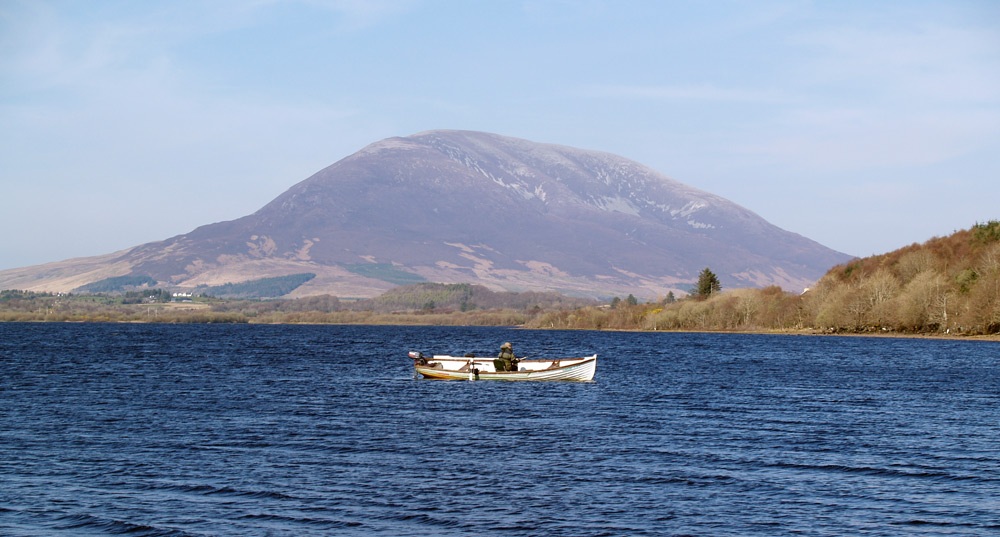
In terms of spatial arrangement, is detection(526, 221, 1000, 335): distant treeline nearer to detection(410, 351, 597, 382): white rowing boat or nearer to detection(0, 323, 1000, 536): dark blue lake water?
detection(0, 323, 1000, 536): dark blue lake water

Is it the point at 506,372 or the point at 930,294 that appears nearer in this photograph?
the point at 506,372

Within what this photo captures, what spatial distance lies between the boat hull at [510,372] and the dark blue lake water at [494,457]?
1747 mm

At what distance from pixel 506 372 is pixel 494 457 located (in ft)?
126

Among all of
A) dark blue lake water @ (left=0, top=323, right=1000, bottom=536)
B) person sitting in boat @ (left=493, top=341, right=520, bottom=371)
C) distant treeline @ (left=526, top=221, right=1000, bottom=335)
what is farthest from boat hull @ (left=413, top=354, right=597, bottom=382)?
distant treeline @ (left=526, top=221, right=1000, bottom=335)

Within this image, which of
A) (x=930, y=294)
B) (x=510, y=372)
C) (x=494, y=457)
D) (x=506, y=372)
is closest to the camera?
(x=494, y=457)

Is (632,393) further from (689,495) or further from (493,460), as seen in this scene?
(689,495)

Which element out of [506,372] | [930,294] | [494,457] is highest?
[930,294]

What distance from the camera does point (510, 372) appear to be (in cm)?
7888

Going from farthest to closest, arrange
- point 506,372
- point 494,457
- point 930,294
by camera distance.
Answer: point 930,294
point 506,372
point 494,457

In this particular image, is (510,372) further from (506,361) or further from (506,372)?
(506,361)

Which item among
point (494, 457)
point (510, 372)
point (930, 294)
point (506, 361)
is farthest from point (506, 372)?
point (930, 294)

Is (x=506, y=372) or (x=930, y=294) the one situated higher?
(x=930, y=294)

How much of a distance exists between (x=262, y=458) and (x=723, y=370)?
62.5 metres

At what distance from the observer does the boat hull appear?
78375mm
